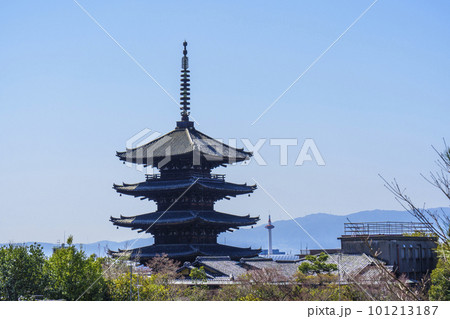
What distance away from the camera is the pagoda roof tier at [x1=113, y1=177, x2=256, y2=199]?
5575 cm

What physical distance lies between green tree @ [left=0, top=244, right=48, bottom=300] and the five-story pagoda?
21909mm

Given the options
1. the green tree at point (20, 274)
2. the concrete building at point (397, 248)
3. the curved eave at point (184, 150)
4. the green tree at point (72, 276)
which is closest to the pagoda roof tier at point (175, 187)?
the curved eave at point (184, 150)

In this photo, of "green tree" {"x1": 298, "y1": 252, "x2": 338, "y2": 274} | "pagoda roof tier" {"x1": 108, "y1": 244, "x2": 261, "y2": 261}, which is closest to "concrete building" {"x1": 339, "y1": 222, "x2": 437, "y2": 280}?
"green tree" {"x1": 298, "y1": 252, "x2": 338, "y2": 274}

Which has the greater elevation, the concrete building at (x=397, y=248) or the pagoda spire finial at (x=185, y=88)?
the pagoda spire finial at (x=185, y=88)

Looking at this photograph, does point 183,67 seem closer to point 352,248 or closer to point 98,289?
point 352,248

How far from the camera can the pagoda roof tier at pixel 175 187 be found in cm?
5575

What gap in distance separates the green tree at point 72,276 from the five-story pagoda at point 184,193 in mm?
19335

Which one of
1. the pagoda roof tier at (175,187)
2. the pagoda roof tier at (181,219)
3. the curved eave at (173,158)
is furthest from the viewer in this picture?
the curved eave at (173,158)

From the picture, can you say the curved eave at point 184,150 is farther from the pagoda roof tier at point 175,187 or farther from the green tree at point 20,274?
the green tree at point 20,274

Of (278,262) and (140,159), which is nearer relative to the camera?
(278,262)
